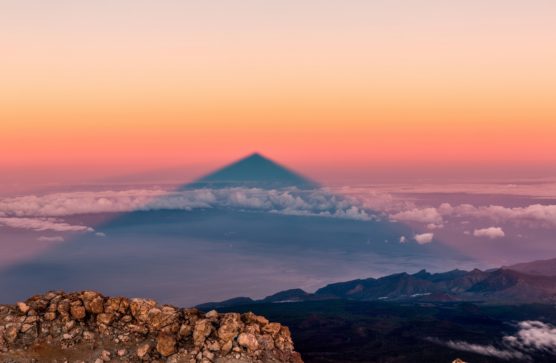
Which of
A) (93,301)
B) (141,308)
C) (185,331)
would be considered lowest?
(185,331)

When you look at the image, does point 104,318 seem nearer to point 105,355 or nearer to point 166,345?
point 105,355

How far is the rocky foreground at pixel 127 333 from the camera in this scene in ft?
119

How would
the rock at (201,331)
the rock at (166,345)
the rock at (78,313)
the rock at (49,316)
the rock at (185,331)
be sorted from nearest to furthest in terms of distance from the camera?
the rock at (166,345), the rock at (201,331), the rock at (185,331), the rock at (49,316), the rock at (78,313)

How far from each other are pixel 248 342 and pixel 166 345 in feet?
16.9

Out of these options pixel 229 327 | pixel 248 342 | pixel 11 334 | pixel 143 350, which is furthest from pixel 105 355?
pixel 248 342

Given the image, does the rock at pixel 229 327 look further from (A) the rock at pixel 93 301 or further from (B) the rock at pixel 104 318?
(A) the rock at pixel 93 301

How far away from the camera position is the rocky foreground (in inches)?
1422

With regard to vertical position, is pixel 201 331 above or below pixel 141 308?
below

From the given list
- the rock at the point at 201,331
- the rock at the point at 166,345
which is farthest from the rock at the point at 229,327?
the rock at the point at 166,345

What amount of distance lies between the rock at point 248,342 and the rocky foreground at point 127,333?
6cm

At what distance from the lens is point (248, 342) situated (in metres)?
36.6

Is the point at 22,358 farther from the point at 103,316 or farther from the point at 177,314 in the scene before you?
the point at 177,314

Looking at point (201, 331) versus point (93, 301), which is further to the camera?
point (93, 301)

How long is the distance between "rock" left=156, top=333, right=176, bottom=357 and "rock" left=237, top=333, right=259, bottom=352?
13.6 feet
